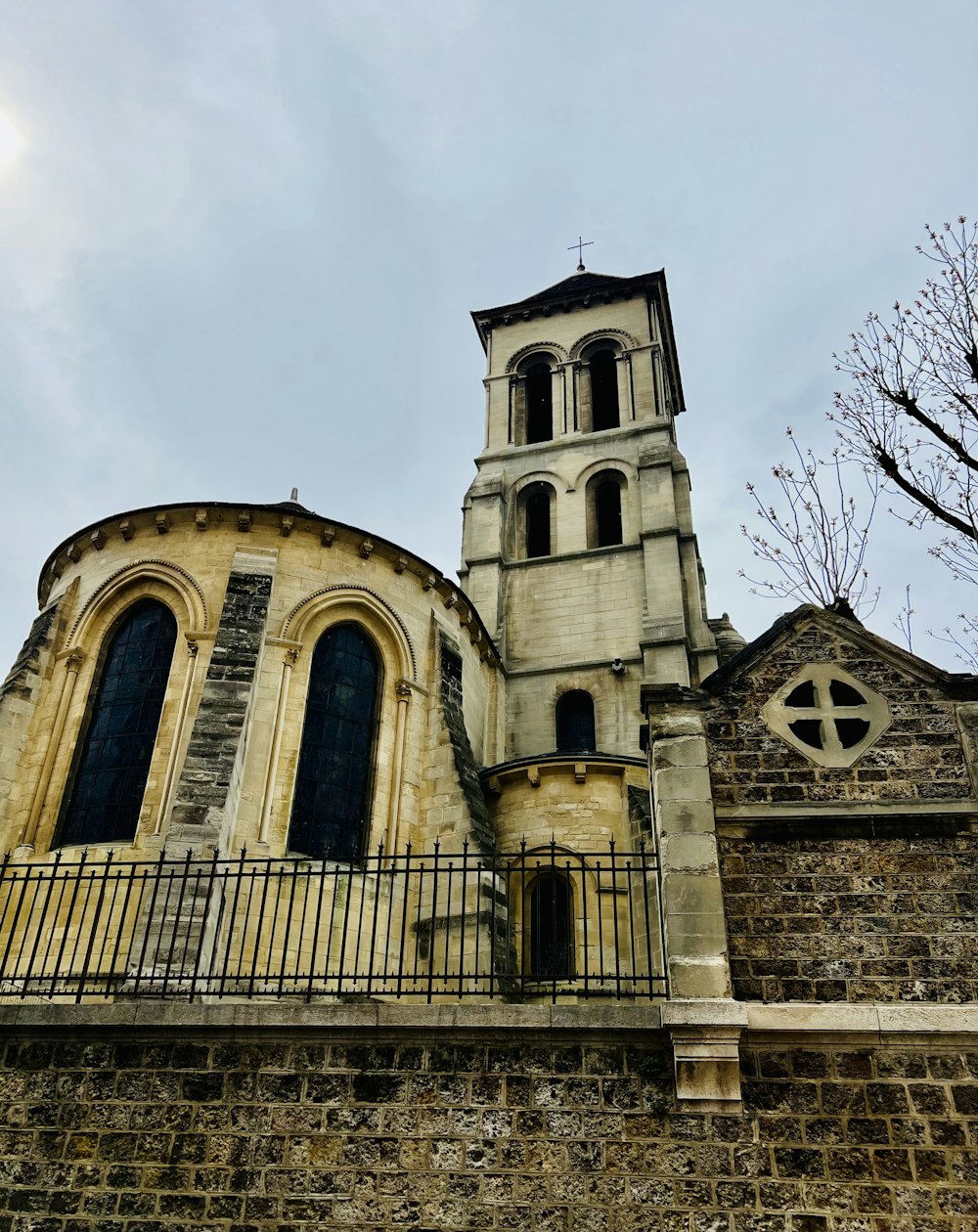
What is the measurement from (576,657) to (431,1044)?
551 inches

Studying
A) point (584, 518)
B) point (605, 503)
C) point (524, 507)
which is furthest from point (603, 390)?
point (584, 518)

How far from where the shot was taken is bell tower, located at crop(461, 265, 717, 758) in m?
20.2

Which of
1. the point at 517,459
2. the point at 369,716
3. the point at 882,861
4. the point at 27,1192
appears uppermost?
the point at 517,459

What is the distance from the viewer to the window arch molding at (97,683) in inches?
511

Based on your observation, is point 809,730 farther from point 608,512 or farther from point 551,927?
point 608,512

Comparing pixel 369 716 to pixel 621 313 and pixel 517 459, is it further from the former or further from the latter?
pixel 621 313

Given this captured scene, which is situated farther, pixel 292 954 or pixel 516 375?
pixel 516 375

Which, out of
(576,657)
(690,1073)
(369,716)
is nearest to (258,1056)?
(690,1073)

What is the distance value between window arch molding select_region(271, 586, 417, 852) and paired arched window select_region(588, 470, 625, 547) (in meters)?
8.63

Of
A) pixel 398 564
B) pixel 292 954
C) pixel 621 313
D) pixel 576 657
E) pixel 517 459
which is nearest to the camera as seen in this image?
pixel 292 954

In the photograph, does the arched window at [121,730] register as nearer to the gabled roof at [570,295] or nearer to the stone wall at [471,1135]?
the stone wall at [471,1135]

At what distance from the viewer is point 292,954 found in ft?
39.7

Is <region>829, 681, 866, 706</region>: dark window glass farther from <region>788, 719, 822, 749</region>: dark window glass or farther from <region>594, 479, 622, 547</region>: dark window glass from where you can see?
<region>594, 479, 622, 547</region>: dark window glass

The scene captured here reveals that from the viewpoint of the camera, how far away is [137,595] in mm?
14836
